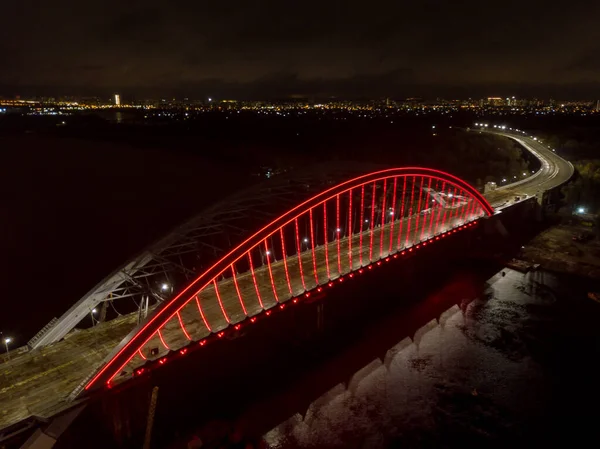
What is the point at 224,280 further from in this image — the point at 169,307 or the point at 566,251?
the point at 566,251

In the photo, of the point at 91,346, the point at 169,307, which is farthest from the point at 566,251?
the point at 91,346

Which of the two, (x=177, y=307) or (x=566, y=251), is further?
(x=566, y=251)

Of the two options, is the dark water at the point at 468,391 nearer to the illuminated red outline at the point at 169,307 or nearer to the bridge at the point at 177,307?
the bridge at the point at 177,307

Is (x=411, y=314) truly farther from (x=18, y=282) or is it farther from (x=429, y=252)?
(x=18, y=282)

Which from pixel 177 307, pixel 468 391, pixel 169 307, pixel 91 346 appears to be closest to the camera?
pixel 169 307

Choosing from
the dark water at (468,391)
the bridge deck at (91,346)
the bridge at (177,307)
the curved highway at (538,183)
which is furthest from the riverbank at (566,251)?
the bridge deck at (91,346)

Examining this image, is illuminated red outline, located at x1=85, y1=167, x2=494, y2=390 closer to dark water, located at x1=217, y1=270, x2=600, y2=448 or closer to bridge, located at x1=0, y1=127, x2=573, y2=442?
bridge, located at x1=0, y1=127, x2=573, y2=442
